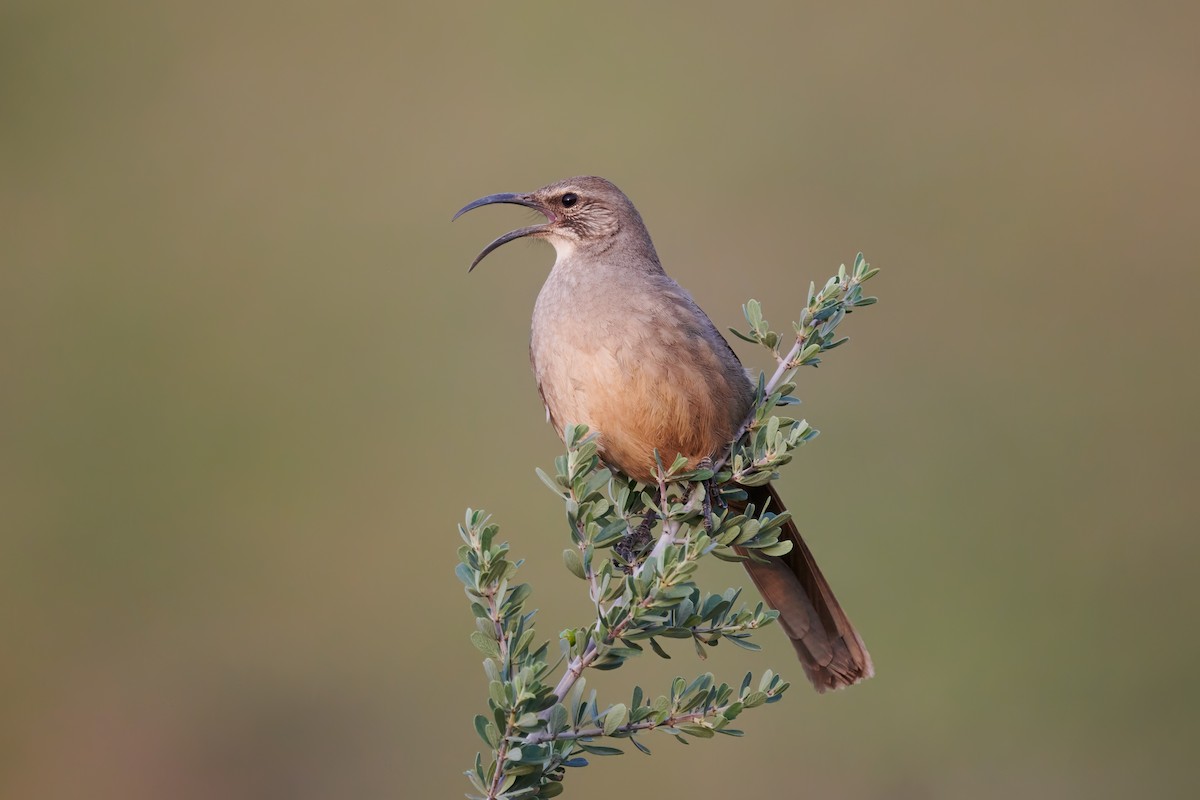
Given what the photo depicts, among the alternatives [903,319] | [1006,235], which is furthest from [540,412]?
[1006,235]

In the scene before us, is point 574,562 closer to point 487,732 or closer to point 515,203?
point 487,732

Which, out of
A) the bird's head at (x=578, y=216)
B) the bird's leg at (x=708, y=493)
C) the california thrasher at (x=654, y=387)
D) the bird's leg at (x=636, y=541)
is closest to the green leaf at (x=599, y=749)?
the bird's leg at (x=708, y=493)

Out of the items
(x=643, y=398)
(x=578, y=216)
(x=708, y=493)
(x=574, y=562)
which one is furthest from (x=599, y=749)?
(x=578, y=216)

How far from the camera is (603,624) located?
7.63 feet

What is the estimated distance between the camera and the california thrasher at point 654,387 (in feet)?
11.3

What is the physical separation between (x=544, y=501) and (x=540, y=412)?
25.8 inches

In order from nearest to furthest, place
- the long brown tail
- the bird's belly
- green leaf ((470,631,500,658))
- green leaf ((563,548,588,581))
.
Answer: green leaf ((470,631,500,658))
green leaf ((563,548,588,581))
the bird's belly
the long brown tail

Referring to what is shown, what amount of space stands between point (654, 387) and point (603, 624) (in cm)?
124

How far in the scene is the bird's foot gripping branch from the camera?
2158 mm

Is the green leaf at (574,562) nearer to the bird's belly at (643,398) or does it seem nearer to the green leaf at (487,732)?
the green leaf at (487,732)

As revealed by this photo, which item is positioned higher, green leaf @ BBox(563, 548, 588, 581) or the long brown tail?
green leaf @ BBox(563, 548, 588, 581)

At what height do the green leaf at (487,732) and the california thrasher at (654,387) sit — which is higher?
the california thrasher at (654,387)

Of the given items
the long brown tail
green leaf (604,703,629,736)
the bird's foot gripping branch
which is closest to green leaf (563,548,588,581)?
the bird's foot gripping branch

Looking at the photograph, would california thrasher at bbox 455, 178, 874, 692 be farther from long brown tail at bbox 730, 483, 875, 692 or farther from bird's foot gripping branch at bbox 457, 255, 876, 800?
bird's foot gripping branch at bbox 457, 255, 876, 800
